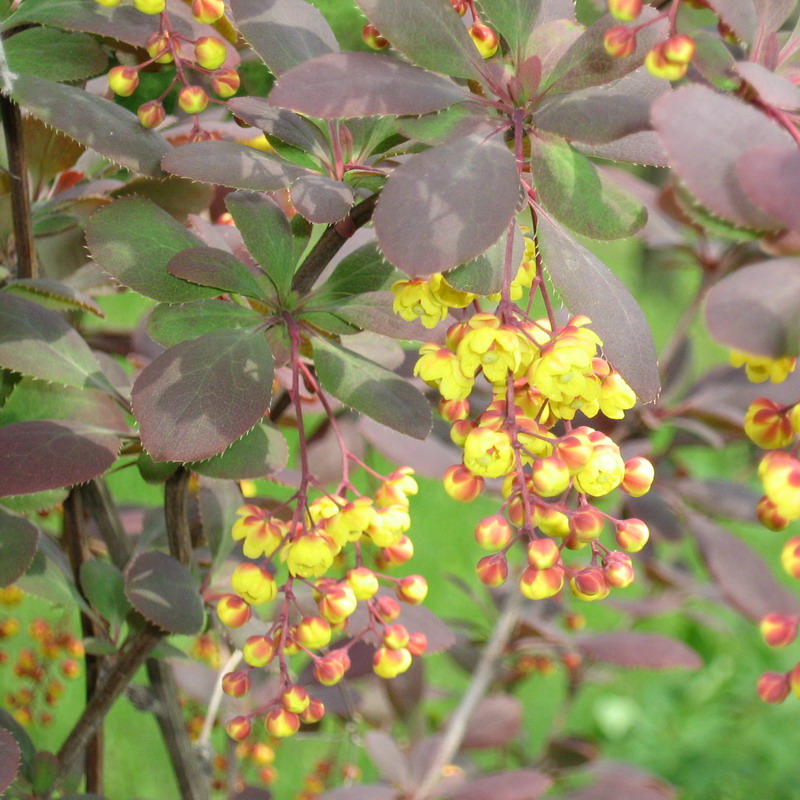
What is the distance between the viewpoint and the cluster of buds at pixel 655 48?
0.48 meters

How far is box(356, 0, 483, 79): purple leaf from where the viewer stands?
55cm

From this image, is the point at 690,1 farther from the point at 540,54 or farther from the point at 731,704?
the point at 731,704

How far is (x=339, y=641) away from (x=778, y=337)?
30.6 inches

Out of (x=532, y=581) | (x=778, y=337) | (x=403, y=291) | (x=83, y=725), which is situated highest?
(x=778, y=337)

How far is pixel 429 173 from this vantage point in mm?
514

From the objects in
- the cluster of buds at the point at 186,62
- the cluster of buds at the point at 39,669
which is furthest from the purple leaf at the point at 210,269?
the cluster of buds at the point at 39,669

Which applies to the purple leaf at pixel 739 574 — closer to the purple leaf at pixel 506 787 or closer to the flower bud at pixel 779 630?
the purple leaf at pixel 506 787

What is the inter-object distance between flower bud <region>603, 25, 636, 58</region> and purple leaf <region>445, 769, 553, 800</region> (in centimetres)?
86

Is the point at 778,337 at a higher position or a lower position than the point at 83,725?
higher

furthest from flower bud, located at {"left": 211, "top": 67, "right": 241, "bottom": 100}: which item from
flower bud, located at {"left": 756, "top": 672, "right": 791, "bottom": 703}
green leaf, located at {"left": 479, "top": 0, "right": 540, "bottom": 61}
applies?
flower bud, located at {"left": 756, "top": 672, "right": 791, "bottom": 703}

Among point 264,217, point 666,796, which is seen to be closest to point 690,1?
point 264,217

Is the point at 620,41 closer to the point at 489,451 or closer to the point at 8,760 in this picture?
the point at 489,451

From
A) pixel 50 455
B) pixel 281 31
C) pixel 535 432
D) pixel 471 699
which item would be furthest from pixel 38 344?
pixel 471 699

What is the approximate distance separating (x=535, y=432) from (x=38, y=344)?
396 millimetres
